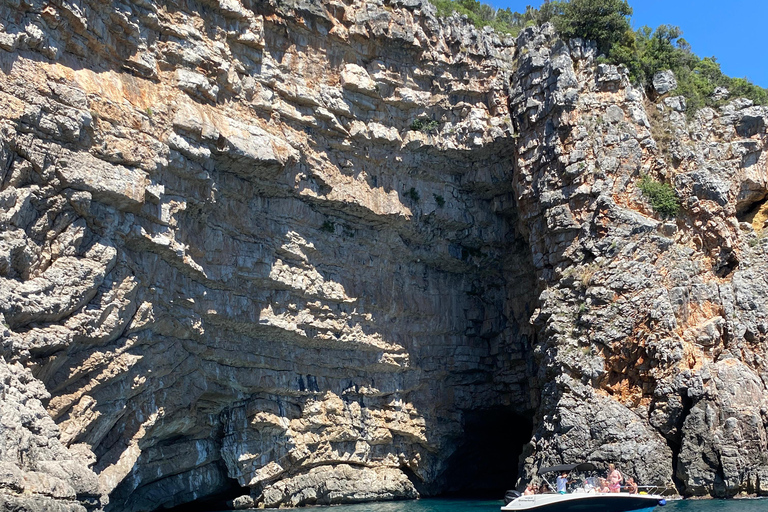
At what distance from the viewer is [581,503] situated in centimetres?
2459

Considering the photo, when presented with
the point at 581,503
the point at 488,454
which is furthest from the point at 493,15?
the point at 581,503

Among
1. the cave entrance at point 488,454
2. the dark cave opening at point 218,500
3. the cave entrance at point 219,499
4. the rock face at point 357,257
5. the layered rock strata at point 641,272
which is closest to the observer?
the rock face at point 357,257

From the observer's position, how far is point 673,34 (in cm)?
3706

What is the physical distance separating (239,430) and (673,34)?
25.1m

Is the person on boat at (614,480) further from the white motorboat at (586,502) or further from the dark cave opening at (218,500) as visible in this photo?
the dark cave opening at (218,500)

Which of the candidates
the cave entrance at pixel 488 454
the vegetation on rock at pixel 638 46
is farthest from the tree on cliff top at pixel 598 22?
the cave entrance at pixel 488 454

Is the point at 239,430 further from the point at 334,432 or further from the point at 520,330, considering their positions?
the point at 520,330

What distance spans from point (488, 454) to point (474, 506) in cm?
780

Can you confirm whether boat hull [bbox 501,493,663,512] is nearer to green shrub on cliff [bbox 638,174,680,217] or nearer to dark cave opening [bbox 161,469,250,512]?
green shrub on cliff [bbox 638,174,680,217]

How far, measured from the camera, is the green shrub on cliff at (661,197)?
32312mm

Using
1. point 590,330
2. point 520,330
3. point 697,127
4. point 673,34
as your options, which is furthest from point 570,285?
point 673,34

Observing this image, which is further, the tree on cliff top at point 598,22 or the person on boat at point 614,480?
the tree on cliff top at point 598,22

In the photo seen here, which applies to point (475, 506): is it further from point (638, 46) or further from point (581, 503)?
point (638, 46)

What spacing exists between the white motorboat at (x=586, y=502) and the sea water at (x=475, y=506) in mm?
972
